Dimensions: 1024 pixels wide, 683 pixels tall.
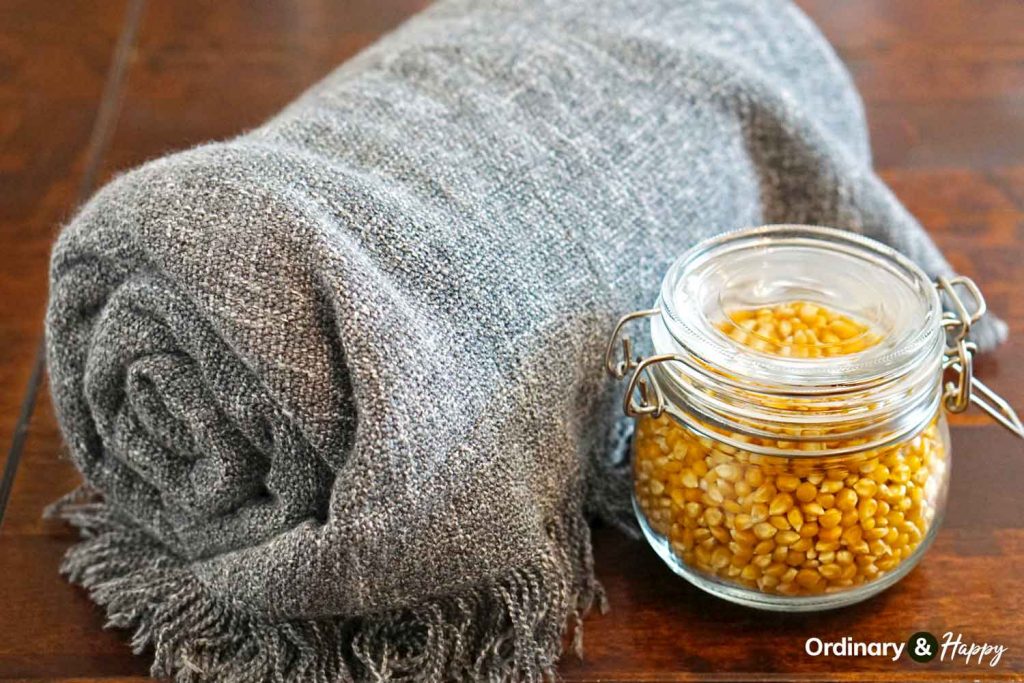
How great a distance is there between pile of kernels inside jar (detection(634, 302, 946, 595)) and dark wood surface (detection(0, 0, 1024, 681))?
0.11 ft

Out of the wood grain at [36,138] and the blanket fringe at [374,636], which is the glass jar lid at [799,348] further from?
the wood grain at [36,138]

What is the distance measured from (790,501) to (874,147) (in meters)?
0.44

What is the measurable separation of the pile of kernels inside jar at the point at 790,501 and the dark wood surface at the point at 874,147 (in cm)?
3

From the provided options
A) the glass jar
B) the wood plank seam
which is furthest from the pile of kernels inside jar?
the wood plank seam

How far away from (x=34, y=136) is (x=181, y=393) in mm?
500

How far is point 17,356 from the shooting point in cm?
77

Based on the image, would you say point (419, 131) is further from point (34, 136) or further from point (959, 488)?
point (34, 136)

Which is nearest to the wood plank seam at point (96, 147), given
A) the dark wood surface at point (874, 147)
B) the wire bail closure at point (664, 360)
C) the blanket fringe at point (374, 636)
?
the dark wood surface at point (874, 147)

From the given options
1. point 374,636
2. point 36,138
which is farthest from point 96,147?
point 374,636

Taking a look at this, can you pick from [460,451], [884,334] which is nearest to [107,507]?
[460,451]

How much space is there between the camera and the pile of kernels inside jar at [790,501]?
1.83 ft

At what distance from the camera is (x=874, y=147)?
0.93m

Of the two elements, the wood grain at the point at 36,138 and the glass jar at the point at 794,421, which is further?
the wood grain at the point at 36,138

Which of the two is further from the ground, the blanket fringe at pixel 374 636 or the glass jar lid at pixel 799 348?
the glass jar lid at pixel 799 348
